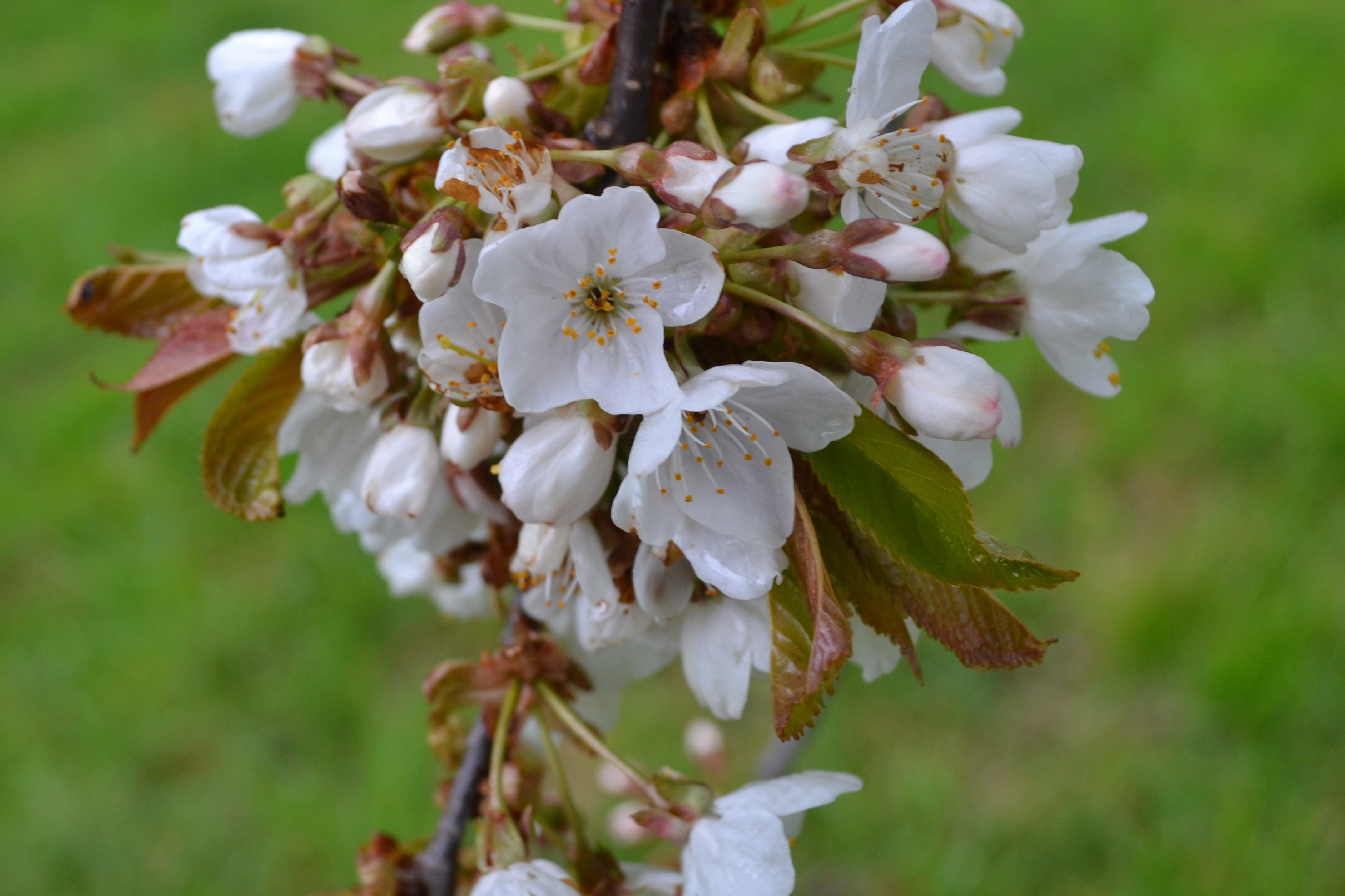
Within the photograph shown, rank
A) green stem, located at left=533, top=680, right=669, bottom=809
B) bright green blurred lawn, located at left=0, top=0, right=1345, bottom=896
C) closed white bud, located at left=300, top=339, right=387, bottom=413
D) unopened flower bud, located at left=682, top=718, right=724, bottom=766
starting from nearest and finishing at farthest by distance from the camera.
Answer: closed white bud, located at left=300, top=339, right=387, bottom=413, green stem, located at left=533, top=680, right=669, bottom=809, unopened flower bud, located at left=682, top=718, right=724, bottom=766, bright green blurred lawn, located at left=0, top=0, right=1345, bottom=896

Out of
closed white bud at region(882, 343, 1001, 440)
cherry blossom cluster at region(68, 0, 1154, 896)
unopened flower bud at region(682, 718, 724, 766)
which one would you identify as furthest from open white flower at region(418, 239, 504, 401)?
unopened flower bud at region(682, 718, 724, 766)

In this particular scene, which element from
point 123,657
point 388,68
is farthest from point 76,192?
point 123,657

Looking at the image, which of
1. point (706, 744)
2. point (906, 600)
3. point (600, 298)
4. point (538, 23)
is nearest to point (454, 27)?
point (538, 23)

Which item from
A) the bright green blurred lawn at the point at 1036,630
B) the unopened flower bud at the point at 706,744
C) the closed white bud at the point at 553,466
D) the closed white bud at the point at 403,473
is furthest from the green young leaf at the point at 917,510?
the bright green blurred lawn at the point at 1036,630

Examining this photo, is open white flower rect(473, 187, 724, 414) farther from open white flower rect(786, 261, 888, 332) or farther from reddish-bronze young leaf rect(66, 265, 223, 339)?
reddish-bronze young leaf rect(66, 265, 223, 339)

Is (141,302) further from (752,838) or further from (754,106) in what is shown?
(752,838)

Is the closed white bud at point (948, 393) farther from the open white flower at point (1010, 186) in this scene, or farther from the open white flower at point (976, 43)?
the open white flower at point (976, 43)
